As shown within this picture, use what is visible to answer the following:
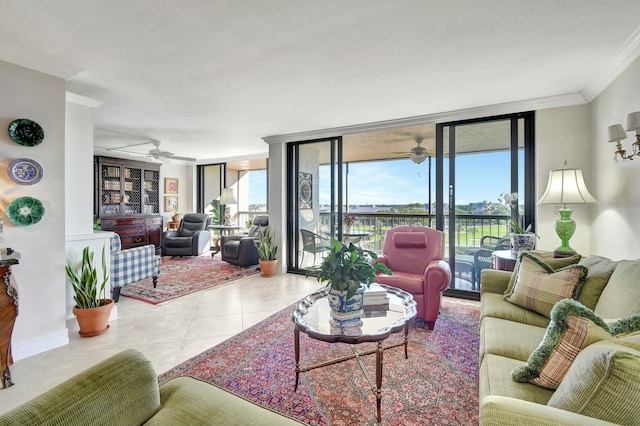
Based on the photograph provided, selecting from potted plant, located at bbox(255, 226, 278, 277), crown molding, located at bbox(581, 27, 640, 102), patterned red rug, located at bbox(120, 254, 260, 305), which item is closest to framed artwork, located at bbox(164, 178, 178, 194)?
patterned red rug, located at bbox(120, 254, 260, 305)

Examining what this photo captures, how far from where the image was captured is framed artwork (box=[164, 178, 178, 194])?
761 cm

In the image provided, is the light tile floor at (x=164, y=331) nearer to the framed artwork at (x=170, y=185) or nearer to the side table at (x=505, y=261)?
the side table at (x=505, y=261)

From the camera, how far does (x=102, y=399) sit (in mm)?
960

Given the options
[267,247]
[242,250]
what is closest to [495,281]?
[267,247]

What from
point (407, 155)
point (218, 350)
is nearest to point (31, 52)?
point (218, 350)

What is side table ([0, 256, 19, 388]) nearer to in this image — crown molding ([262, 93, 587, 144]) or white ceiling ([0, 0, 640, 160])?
white ceiling ([0, 0, 640, 160])

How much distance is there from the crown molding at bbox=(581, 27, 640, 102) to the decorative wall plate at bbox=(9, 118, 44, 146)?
4.28 meters

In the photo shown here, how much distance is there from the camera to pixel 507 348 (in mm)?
1553

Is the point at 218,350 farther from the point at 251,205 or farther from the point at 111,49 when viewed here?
the point at 251,205

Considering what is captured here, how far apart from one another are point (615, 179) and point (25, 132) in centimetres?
470

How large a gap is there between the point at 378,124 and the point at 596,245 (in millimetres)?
2715

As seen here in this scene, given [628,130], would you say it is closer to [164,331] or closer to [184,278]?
[164,331]

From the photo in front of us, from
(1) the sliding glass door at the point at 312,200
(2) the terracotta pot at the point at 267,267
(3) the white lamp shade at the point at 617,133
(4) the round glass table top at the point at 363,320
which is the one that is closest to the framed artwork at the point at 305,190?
(1) the sliding glass door at the point at 312,200

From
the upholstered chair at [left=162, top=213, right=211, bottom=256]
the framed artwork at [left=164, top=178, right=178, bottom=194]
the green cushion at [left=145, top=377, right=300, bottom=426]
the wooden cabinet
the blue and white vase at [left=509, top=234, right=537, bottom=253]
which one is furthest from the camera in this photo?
the framed artwork at [left=164, top=178, right=178, bottom=194]
